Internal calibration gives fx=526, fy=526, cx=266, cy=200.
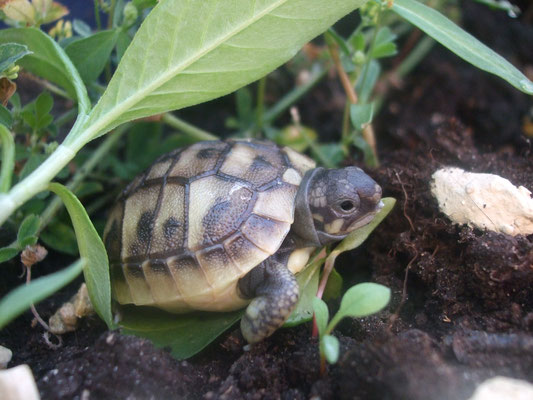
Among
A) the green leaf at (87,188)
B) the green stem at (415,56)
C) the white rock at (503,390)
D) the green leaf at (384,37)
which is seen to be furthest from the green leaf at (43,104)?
the green stem at (415,56)

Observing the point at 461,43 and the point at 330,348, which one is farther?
the point at 461,43

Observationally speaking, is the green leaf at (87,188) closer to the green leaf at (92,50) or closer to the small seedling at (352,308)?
the green leaf at (92,50)

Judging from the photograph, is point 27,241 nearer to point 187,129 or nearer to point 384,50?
point 187,129

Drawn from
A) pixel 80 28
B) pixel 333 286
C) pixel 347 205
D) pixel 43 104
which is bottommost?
pixel 333 286

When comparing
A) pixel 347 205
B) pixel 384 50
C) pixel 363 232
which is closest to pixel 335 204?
pixel 347 205

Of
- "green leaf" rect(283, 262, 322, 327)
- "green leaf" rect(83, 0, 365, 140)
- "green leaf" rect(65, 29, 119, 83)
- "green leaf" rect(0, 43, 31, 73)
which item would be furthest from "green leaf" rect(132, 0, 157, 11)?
"green leaf" rect(283, 262, 322, 327)

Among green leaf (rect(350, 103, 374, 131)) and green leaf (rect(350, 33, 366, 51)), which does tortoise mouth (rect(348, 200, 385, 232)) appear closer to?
green leaf (rect(350, 103, 374, 131))

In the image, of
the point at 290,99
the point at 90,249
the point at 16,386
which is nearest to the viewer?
the point at 16,386
